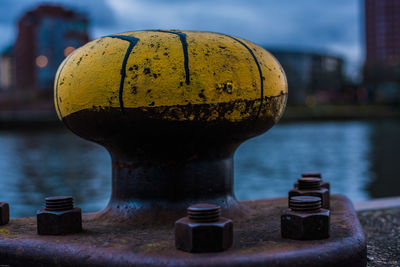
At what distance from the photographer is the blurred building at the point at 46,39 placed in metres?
60.0

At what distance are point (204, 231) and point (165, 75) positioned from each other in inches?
29.7

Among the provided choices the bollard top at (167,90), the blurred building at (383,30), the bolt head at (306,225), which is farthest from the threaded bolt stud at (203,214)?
the blurred building at (383,30)

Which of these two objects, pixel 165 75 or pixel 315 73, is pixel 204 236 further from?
pixel 315 73

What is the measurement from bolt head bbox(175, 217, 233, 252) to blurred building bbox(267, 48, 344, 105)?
8482 cm

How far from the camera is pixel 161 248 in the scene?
1.73m

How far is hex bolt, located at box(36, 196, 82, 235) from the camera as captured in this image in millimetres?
2006

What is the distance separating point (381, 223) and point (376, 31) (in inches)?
3953

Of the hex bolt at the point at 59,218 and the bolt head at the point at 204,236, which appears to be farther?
the hex bolt at the point at 59,218

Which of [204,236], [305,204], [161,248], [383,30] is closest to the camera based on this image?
[204,236]

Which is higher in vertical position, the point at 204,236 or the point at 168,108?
the point at 168,108

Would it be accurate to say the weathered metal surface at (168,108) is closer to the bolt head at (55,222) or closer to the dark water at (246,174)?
the bolt head at (55,222)

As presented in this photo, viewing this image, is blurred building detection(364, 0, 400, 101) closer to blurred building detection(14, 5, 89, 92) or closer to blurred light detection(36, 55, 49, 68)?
blurred building detection(14, 5, 89, 92)

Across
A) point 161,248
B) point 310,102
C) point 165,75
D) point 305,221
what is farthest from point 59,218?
point 310,102

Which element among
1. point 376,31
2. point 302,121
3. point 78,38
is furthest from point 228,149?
point 376,31
